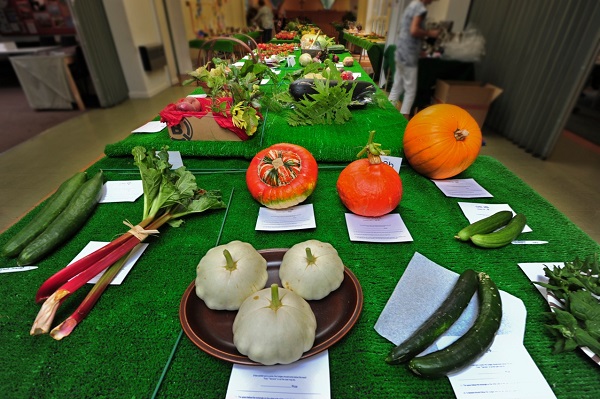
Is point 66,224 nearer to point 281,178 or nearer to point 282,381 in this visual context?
point 281,178

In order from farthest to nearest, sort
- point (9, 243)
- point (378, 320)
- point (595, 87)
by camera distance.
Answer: point (595, 87), point (9, 243), point (378, 320)

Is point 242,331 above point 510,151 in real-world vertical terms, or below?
above

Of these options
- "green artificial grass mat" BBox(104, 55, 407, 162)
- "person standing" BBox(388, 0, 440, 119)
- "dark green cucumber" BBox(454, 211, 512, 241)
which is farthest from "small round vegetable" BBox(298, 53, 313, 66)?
"dark green cucumber" BBox(454, 211, 512, 241)

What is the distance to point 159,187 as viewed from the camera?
0.99 meters

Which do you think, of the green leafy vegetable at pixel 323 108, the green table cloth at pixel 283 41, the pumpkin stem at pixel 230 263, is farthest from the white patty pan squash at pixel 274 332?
the green table cloth at pixel 283 41

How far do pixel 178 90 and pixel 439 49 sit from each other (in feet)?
18.0

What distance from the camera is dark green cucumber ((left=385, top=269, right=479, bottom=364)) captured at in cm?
58

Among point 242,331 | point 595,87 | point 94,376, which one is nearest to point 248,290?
Result: point 242,331

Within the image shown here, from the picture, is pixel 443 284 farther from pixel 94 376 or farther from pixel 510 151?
pixel 510 151

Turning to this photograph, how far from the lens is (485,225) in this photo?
3.06ft

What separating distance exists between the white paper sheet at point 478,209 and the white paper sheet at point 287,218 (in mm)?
567

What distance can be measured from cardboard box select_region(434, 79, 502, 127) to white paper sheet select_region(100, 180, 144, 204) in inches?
111

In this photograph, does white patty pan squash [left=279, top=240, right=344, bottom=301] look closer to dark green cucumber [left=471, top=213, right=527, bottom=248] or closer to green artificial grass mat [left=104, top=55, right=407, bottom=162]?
dark green cucumber [left=471, top=213, right=527, bottom=248]

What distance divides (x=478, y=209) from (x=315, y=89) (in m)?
1.05
